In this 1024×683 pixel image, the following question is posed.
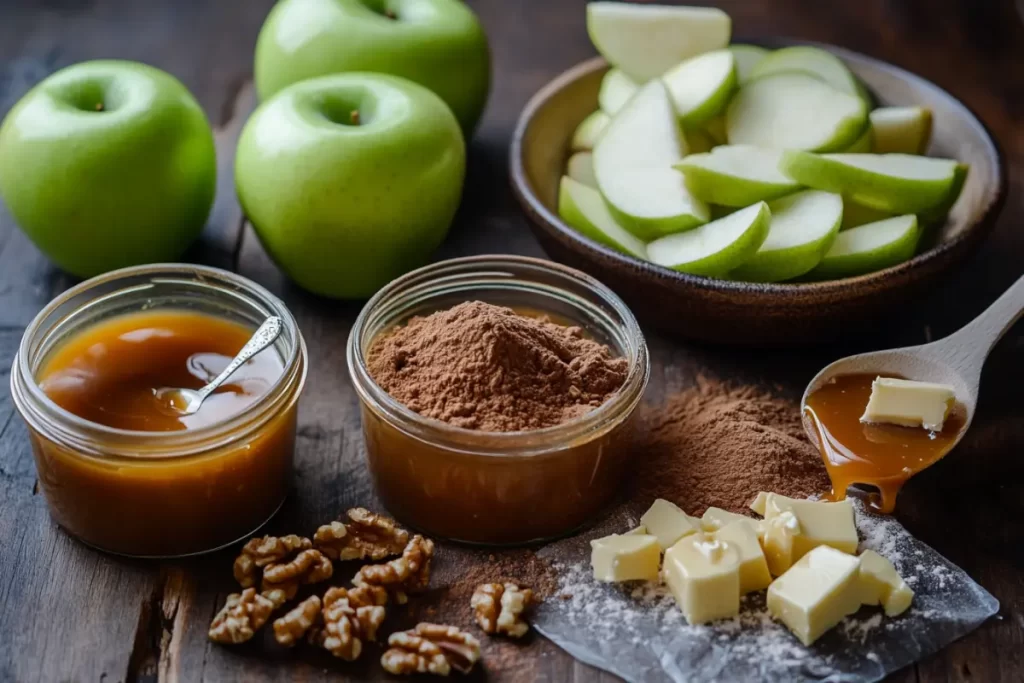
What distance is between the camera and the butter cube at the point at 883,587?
4.09ft

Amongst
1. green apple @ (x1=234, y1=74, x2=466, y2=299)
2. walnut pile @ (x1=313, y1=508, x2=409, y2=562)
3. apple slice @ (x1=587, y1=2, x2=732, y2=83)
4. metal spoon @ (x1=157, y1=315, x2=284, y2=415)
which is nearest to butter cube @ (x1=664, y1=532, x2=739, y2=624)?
walnut pile @ (x1=313, y1=508, x2=409, y2=562)

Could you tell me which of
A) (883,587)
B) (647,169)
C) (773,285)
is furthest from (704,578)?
(647,169)

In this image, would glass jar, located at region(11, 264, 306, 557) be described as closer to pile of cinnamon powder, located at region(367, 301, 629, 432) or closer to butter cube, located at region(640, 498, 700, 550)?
pile of cinnamon powder, located at region(367, 301, 629, 432)

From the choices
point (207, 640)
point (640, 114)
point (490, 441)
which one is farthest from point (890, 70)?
point (207, 640)

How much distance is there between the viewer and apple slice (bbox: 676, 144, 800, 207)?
1616 mm

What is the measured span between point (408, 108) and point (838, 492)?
0.79 meters

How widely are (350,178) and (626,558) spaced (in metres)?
0.67

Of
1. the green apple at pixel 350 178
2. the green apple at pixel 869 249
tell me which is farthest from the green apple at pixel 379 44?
the green apple at pixel 869 249

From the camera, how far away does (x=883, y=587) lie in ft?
4.11

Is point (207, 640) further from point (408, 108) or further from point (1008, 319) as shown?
point (1008, 319)

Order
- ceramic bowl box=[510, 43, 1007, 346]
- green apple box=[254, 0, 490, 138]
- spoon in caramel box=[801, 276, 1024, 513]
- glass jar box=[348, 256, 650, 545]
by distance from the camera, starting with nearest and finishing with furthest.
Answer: glass jar box=[348, 256, 650, 545], spoon in caramel box=[801, 276, 1024, 513], ceramic bowl box=[510, 43, 1007, 346], green apple box=[254, 0, 490, 138]

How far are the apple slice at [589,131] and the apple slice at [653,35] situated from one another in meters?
0.10

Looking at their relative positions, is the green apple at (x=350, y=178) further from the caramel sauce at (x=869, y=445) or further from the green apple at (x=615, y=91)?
the caramel sauce at (x=869, y=445)

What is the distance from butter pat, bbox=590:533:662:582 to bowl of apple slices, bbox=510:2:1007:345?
38 centimetres
